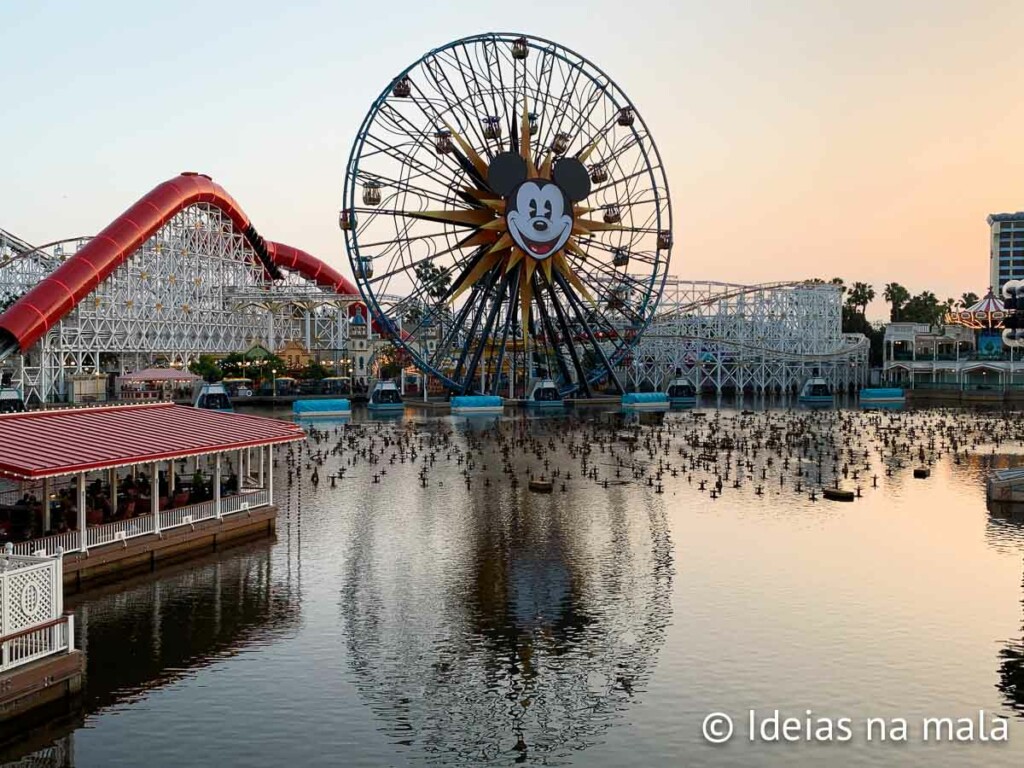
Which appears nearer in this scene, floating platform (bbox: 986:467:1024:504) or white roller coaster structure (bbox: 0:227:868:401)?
floating platform (bbox: 986:467:1024:504)

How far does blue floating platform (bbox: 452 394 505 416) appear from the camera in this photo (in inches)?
4134

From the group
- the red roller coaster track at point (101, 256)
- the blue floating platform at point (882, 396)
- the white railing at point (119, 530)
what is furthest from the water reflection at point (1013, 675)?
the blue floating platform at point (882, 396)

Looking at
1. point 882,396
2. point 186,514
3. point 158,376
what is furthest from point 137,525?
point 882,396

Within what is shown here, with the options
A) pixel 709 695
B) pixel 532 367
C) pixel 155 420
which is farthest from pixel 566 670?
pixel 532 367

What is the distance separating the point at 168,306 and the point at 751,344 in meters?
70.1

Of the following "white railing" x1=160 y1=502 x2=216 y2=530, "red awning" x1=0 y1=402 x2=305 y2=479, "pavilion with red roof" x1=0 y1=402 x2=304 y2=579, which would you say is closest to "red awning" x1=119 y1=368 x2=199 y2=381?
"pavilion with red roof" x1=0 y1=402 x2=304 y2=579

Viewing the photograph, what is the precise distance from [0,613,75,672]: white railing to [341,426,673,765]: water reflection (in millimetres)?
6193

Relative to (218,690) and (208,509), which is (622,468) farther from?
(218,690)

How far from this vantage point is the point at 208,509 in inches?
1553

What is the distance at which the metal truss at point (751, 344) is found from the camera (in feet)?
478

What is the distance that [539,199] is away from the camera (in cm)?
9569

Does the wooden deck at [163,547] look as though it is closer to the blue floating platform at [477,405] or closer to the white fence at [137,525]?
the white fence at [137,525]

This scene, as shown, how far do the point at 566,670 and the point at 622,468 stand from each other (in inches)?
1543

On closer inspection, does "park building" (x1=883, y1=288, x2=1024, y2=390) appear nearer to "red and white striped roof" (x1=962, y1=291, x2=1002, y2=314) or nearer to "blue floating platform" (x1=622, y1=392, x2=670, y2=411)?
"blue floating platform" (x1=622, y1=392, x2=670, y2=411)
